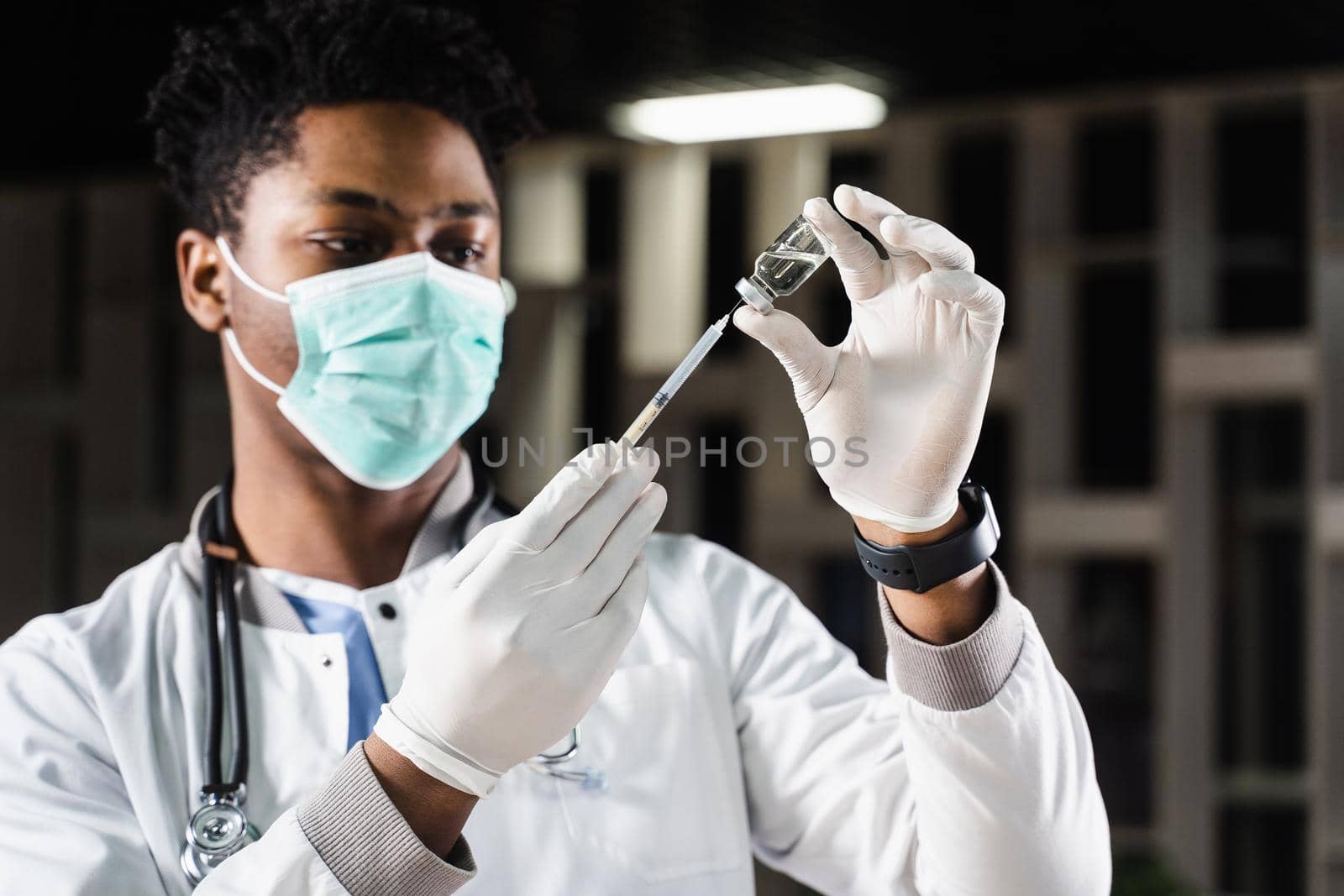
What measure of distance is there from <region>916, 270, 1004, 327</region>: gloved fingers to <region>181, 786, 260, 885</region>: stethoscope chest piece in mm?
753

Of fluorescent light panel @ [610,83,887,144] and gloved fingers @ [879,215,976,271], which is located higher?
fluorescent light panel @ [610,83,887,144]

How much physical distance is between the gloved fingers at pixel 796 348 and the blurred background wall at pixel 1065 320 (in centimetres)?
224

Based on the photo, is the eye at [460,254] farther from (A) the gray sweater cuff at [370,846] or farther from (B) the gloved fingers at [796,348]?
(A) the gray sweater cuff at [370,846]

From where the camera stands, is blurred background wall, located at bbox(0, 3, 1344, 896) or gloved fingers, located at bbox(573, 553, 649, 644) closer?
gloved fingers, located at bbox(573, 553, 649, 644)

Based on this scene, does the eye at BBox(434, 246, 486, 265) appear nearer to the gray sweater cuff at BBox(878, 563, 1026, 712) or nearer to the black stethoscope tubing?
the black stethoscope tubing

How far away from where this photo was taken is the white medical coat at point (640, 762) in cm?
116

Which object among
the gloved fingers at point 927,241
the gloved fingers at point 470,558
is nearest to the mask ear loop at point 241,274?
the gloved fingers at point 470,558

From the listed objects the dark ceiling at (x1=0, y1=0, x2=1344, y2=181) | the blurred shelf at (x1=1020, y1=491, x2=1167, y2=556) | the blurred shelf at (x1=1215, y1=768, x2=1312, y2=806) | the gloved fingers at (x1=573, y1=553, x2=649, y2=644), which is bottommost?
the blurred shelf at (x1=1215, y1=768, x2=1312, y2=806)

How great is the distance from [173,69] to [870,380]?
94cm

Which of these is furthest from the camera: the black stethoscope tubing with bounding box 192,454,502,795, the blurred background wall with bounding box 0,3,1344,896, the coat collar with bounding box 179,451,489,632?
the blurred background wall with bounding box 0,3,1344,896

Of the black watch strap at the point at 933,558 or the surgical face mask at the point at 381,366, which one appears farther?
the surgical face mask at the point at 381,366

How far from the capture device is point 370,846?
1.08 m

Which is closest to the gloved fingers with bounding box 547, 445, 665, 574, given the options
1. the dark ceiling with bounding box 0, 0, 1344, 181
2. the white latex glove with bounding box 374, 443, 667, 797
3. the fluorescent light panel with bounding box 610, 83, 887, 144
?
the white latex glove with bounding box 374, 443, 667, 797

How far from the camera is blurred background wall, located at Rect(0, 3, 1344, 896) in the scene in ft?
11.5
